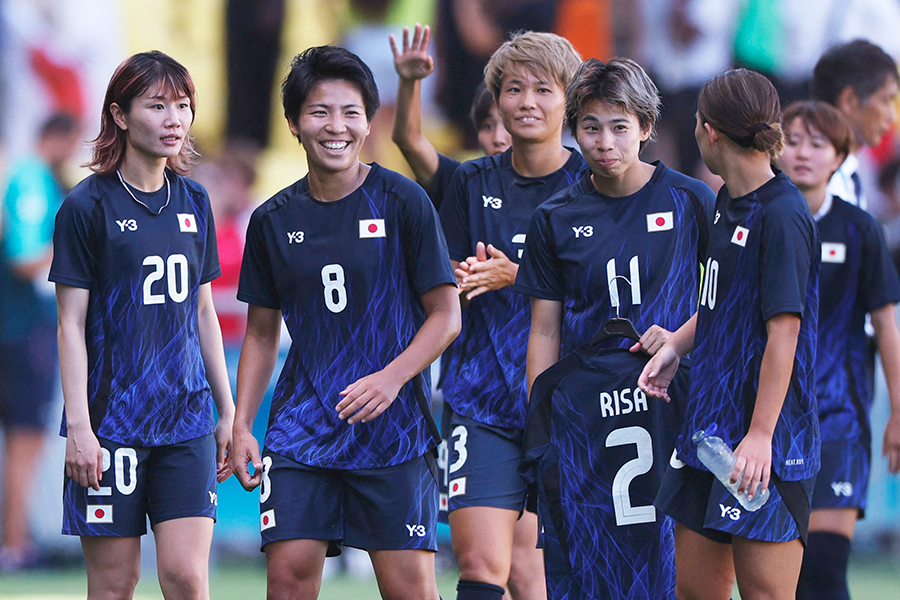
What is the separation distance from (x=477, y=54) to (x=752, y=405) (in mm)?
5413

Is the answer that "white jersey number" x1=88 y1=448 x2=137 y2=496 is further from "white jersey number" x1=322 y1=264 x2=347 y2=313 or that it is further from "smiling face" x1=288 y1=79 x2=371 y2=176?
"smiling face" x1=288 y1=79 x2=371 y2=176

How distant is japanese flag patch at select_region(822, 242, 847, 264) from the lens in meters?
5.16

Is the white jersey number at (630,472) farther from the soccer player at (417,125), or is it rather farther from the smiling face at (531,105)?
the soccer player at (417,125)

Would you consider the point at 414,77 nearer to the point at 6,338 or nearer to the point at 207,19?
the point at 207,19

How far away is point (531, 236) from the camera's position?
431cm

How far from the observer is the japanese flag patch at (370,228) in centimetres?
414

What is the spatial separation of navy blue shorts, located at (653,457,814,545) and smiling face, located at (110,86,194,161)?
83.4 inches

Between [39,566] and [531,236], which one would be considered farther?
[39,566]

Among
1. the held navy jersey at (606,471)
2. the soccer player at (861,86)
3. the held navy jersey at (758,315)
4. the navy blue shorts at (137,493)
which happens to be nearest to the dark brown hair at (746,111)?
the held navy jersey at (758,315)

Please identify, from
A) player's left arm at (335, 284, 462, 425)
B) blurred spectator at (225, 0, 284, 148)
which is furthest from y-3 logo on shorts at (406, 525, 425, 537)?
blurred spectator at (225, 0, 284, 148)

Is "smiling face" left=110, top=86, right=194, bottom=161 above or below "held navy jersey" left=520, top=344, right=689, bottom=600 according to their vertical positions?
above

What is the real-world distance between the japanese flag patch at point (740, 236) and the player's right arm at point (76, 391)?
7.18 ft

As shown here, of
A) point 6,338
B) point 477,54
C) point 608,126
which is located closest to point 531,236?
point 608,126

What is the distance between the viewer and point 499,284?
15.3 feet
